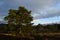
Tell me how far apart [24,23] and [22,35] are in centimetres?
255

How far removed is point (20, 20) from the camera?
119 feet

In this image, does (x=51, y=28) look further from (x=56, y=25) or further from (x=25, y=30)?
(x=25, y=30)

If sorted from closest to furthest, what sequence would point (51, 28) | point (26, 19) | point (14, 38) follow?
point (26, 19) < point (14, 38) < point (51, 28)

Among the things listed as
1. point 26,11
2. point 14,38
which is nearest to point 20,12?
point 26,11

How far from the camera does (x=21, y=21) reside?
1417 inches

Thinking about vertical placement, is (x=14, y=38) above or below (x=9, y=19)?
below

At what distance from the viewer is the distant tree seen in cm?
3550

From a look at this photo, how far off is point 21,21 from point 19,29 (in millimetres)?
1430

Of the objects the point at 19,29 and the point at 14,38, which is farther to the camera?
the point at 14,38

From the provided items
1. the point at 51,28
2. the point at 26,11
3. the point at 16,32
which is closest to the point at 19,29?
the point at 16,32

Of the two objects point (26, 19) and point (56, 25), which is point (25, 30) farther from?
point (56, 25)

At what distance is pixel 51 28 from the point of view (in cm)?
7706

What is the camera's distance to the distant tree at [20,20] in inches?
1398

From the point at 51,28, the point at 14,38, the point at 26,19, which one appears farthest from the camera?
the point at 51,28
